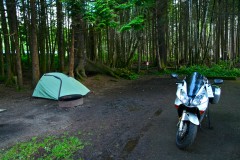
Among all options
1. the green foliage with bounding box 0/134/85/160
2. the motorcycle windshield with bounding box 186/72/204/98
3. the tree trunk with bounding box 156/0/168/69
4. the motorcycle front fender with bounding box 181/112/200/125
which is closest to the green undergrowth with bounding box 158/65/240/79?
the tree trunk with bounding box 156/0/168/69

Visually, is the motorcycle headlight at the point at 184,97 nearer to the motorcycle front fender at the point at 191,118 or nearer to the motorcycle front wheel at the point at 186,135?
the motorcycle front fender at the point at 191,118

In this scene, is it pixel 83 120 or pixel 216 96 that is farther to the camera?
pixel 83 120

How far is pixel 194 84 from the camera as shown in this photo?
409 cm

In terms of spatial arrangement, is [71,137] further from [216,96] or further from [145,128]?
[216,96]

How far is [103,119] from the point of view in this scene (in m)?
5.65

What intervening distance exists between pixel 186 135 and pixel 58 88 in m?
5.22

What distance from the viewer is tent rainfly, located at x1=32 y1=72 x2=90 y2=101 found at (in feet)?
25.6

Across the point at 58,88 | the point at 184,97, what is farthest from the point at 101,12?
the point at 184,97

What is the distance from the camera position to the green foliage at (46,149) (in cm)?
369

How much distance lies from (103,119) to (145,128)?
120cm

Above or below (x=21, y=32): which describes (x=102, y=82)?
below

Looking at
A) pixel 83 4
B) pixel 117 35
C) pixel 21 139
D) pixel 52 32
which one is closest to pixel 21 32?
pixel 52 32

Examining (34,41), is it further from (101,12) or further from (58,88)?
(101,12)

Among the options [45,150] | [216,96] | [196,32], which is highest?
[196,32]
